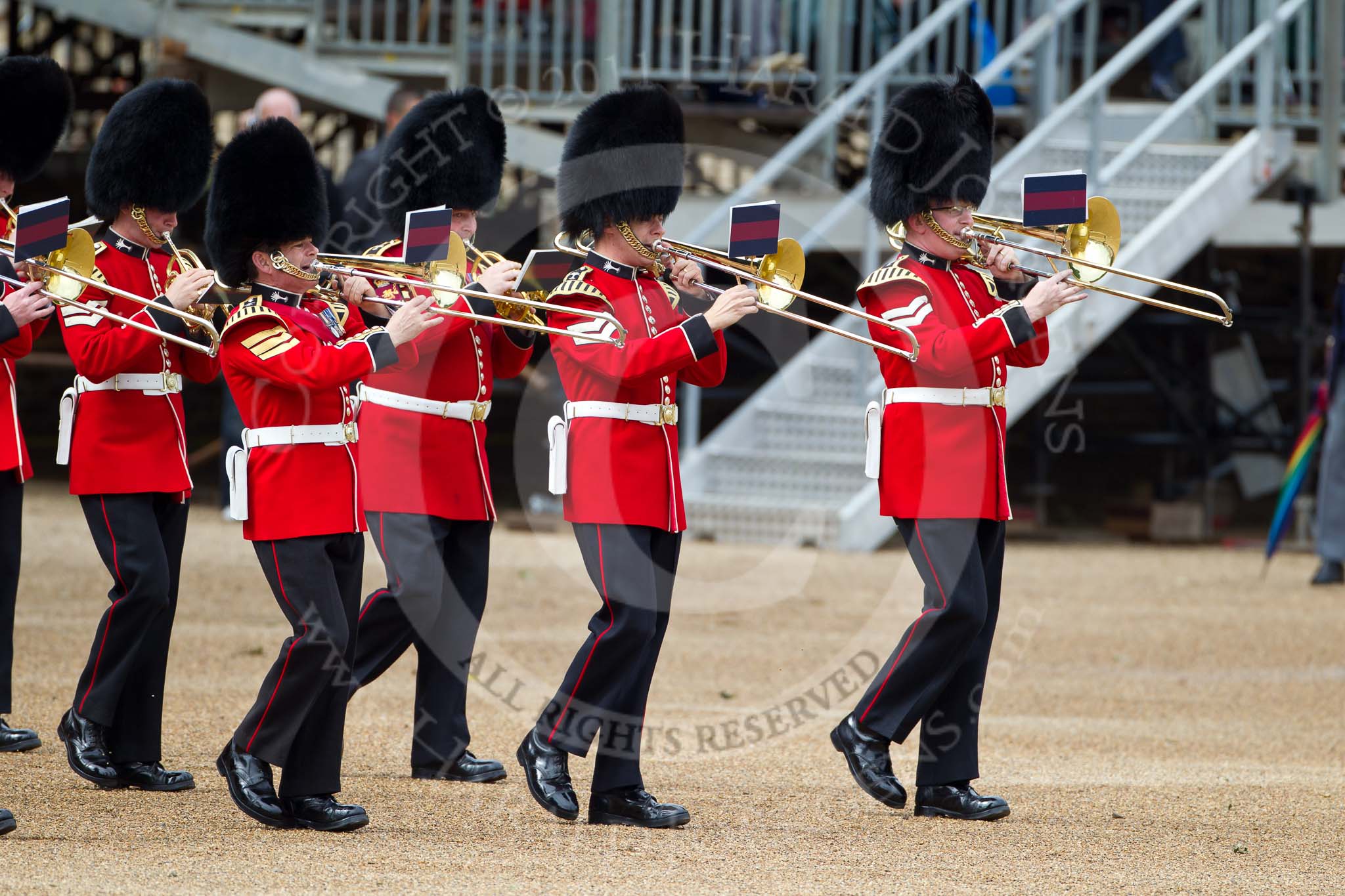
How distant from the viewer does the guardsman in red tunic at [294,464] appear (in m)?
3.89

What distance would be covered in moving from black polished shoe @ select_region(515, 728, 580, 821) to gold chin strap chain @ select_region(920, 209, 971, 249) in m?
1.46

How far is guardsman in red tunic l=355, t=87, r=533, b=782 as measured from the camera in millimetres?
4570

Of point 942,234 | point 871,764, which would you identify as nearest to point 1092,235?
point 942,234

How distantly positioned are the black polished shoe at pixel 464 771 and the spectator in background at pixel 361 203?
90.9 inches

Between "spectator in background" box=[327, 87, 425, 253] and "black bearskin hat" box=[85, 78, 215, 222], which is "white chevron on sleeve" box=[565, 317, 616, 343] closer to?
"black bearskin hat" box=[85, 78, 215, 222]

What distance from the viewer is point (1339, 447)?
8547 millimetres

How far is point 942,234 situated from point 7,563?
7.75 feet

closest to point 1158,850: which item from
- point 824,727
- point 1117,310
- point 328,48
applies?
point 824,727

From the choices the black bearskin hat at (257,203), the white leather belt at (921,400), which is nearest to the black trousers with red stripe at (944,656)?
the white leather belt at (921,400)

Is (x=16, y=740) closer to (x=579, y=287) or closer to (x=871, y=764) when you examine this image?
(x=579, y=287)

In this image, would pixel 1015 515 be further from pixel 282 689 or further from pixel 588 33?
pixel 282 689

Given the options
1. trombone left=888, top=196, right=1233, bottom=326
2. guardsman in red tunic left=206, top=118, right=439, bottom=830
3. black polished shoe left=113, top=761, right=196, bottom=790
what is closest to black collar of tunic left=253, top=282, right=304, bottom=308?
guardsman in red tunic left=206, top=118, right=439, bottom=830

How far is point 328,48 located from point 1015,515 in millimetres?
4777

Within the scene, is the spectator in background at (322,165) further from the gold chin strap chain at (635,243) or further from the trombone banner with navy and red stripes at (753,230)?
the trombone banner with navy and red stripes at (753,230)
